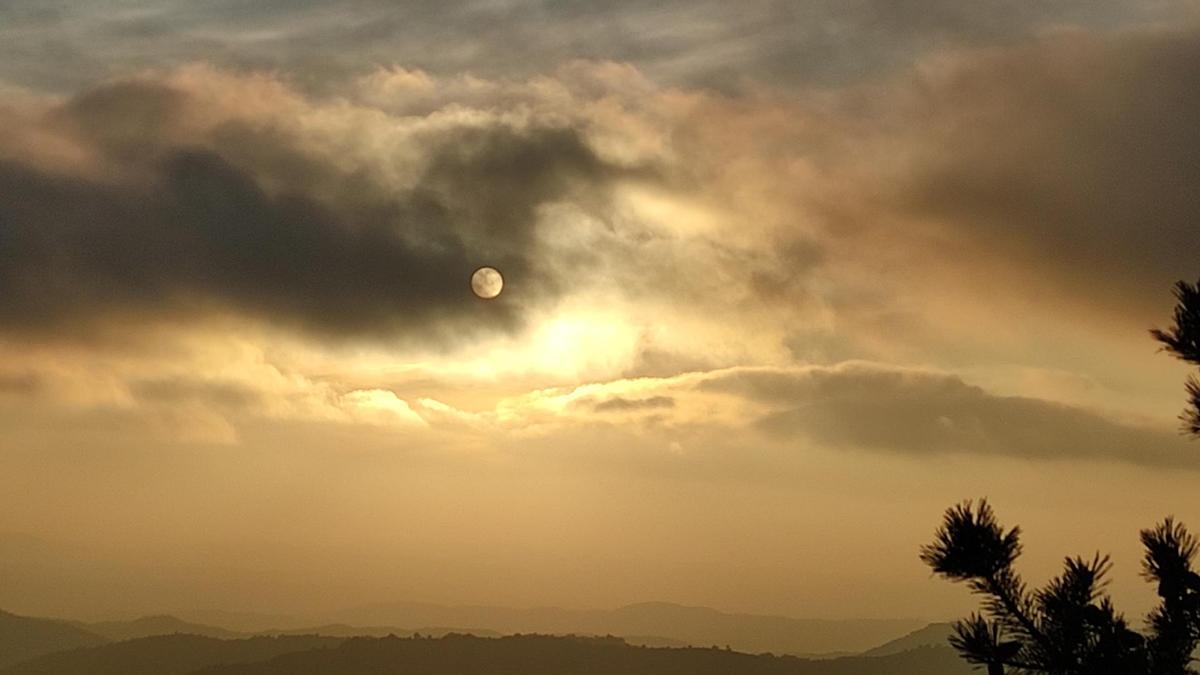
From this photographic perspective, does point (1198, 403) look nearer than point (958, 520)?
Yes

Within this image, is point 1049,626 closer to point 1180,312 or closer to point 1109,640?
point 1109,640

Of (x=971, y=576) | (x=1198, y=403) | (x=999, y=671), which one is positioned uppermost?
(x=1198, y=403)

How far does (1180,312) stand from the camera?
14578mm

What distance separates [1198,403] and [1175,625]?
2.90 m

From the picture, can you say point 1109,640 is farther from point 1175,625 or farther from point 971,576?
point 971,576

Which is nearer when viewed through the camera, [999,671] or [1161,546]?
[999,671]

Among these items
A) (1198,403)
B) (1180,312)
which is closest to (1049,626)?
(1198,403)

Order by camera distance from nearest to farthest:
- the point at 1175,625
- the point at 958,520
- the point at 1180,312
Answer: the point at 1180,312
the point at 1175,625
the point at 958,520

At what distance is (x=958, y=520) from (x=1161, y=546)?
9.50 feet

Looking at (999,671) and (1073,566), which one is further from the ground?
(1073,566)

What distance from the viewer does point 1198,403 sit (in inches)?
609

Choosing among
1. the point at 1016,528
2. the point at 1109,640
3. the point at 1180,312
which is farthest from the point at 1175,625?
the point at 1180,312

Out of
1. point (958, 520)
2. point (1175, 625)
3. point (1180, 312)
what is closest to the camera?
point (1180, 312)

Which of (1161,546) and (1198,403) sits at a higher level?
(1198,403)
